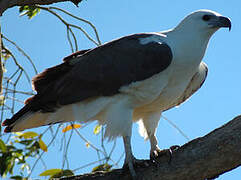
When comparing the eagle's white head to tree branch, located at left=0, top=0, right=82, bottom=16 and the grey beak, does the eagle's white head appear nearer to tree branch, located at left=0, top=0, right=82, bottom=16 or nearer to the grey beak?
the grey beak

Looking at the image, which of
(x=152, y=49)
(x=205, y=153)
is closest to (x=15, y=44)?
(x=152, y=49)

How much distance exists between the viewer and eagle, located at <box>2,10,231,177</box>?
3.98 metres

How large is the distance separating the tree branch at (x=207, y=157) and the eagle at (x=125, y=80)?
1.59 feet

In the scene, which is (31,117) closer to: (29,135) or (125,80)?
(29,135)

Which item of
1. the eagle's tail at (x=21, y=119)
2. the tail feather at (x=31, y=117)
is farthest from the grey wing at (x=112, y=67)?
the eagle's tail at (x=21, y=119)

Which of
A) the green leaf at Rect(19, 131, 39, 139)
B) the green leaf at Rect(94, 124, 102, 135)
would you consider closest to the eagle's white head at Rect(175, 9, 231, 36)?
the green leaf at Rect(94, 124, 102, 135)

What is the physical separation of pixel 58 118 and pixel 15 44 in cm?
85

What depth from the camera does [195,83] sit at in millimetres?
4543

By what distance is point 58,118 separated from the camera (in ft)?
14.2

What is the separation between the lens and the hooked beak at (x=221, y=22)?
4.18 m

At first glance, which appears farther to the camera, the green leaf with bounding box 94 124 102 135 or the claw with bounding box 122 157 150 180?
the green leaf with bounding box 94 124 102 135

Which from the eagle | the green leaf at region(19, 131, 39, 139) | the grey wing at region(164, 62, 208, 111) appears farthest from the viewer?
the grey wing at region(164, 62, 208, 111)

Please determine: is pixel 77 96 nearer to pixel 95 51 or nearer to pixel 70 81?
pixel 70 81

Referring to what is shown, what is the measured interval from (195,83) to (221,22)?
706 millimetres
